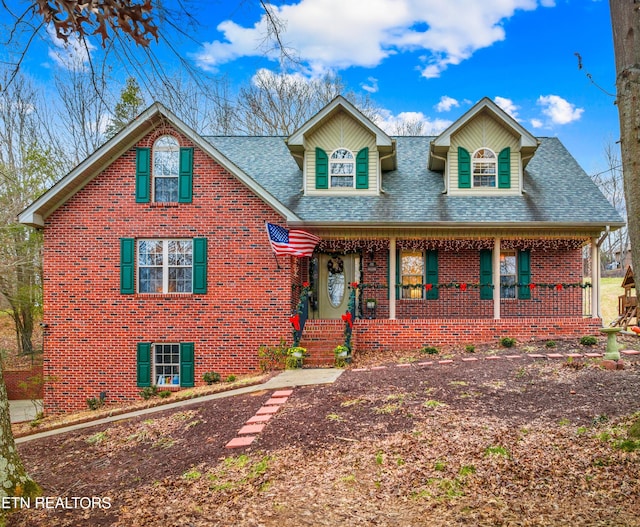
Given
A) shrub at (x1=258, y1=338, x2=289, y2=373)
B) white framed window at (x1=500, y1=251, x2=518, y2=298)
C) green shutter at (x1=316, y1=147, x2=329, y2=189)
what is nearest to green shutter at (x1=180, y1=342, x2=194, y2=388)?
shrub at (x1=258, y1=338, x2=289, y2=373)

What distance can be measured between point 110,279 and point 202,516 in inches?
341

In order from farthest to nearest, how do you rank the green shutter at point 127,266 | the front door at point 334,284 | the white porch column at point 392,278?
the front door at point 334,284 < the white porch column at point 392,278 < the green shutter at point 127,266

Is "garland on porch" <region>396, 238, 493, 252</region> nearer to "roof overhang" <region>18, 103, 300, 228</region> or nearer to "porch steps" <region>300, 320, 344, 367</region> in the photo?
"porch steps" <region>300, 320, 344, 367</region>

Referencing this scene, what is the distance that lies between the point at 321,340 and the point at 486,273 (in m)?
5.40

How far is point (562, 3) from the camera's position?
8.59 m

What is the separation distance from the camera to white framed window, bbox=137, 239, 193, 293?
39.0 feet

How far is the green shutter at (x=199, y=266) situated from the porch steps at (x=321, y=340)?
8.96ft

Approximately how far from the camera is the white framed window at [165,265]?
11875mm

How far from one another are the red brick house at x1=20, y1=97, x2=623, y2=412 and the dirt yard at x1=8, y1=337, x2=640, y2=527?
3.45 meters

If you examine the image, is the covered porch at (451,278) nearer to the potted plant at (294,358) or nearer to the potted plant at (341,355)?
the potted plant at (341,355)

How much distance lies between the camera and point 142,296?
1176 cm

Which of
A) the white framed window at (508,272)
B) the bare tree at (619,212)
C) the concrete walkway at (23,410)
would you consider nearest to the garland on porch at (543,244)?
the white framed window at (508,272)

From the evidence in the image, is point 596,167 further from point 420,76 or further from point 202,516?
point 202,516

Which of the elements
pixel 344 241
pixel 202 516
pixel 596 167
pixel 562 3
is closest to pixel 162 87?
pixel 202 516
